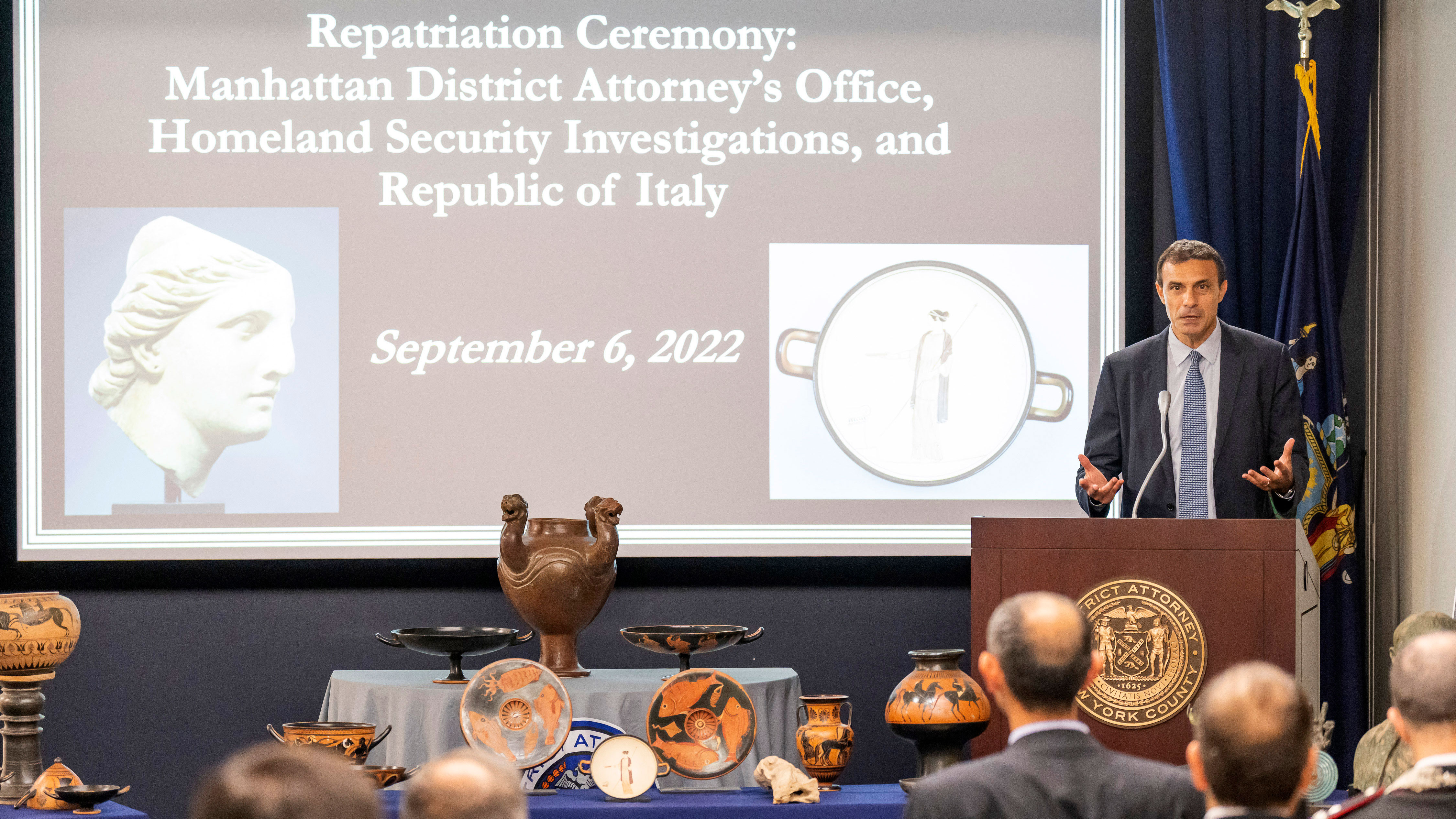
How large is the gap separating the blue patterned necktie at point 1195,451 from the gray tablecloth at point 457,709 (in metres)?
1.11

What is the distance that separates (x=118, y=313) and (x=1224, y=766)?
3.73m

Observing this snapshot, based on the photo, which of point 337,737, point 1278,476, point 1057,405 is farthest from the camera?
point 1057,405

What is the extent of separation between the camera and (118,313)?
4.25 m

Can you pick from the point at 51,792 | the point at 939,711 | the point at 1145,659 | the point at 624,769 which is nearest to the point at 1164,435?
the point at 1145,659

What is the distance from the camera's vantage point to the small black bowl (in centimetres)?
323

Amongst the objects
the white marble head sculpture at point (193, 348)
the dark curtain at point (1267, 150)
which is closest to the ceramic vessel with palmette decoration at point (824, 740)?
the dark curtain at point (1267, 150)

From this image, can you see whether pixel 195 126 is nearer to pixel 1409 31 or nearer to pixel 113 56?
pixel 113 56

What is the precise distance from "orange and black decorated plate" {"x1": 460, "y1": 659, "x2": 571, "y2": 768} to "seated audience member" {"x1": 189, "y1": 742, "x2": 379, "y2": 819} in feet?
6.94

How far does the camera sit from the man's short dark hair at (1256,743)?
4.98 ft

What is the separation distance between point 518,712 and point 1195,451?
1.71 metres

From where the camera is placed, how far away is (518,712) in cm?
318

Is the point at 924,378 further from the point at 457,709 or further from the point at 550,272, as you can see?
the point at 457,709

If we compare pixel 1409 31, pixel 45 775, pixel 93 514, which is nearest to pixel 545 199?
pixel 93 514

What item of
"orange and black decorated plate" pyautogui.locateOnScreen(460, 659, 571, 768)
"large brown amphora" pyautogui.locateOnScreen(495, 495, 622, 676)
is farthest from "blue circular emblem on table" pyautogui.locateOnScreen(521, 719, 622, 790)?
"large brown amphora" pyautogui.locateOnScreen(495, 495, 622, 676)
